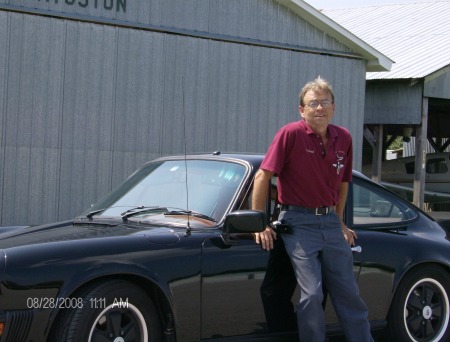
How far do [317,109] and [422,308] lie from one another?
6.21 feet

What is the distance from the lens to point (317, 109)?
5199 mm

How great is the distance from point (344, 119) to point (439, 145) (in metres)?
17.0

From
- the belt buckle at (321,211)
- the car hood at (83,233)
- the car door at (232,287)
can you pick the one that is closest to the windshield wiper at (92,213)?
the car hood at (83,233)

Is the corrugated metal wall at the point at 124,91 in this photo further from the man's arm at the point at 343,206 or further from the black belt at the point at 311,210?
the black belt at the point at 311,210

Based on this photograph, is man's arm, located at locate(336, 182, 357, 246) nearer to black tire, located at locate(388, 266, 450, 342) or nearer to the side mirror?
black tire, located at locate(388, 266, 450, 342)

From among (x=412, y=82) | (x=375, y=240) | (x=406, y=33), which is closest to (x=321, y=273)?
(x=375, y=240)

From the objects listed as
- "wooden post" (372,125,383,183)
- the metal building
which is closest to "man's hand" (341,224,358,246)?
the metal building

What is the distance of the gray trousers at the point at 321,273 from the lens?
16.5 feet

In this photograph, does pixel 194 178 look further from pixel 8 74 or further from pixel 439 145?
pixel 439 145

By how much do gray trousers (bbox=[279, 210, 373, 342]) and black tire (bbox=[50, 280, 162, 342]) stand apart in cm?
92

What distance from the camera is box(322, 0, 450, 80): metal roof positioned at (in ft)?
69.3

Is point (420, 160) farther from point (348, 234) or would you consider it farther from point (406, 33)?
point (348, 234)

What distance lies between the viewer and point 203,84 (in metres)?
15.7

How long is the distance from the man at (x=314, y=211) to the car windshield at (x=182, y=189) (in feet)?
1.14
